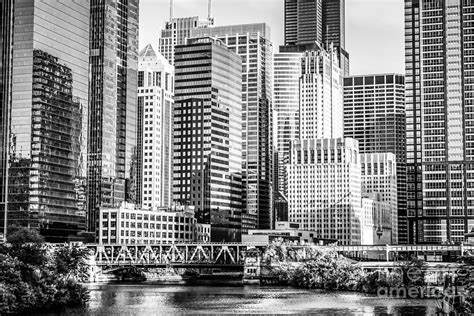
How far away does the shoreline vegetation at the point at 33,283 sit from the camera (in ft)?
478

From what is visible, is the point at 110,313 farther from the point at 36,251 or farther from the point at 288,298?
the point at 288,298

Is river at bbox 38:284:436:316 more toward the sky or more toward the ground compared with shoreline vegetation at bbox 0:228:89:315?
more toward the ground

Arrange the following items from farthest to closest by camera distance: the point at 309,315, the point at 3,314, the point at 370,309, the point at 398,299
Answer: the point at 398,299 < the point at 370,309 < the point at 309,315 < the point at 3,314

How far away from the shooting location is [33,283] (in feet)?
515

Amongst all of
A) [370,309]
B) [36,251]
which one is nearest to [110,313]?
[36,251]

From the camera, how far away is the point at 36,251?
542 ft

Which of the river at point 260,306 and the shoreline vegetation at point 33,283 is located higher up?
the shoreline vegetation at point 33,283

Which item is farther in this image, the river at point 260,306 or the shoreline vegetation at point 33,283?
the river at point 260,306

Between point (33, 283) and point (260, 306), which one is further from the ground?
point (33, 283)

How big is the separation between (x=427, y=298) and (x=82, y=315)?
73049mm

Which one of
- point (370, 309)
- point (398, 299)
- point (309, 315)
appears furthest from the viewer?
point (398, 299)

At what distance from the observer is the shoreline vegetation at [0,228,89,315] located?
5733 inches

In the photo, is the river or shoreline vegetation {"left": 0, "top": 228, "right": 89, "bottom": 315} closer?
shoreline vegetation {"left": 0, "top": 228, "right": 89, "bottom": 315}

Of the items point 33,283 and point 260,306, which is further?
point 260,306
